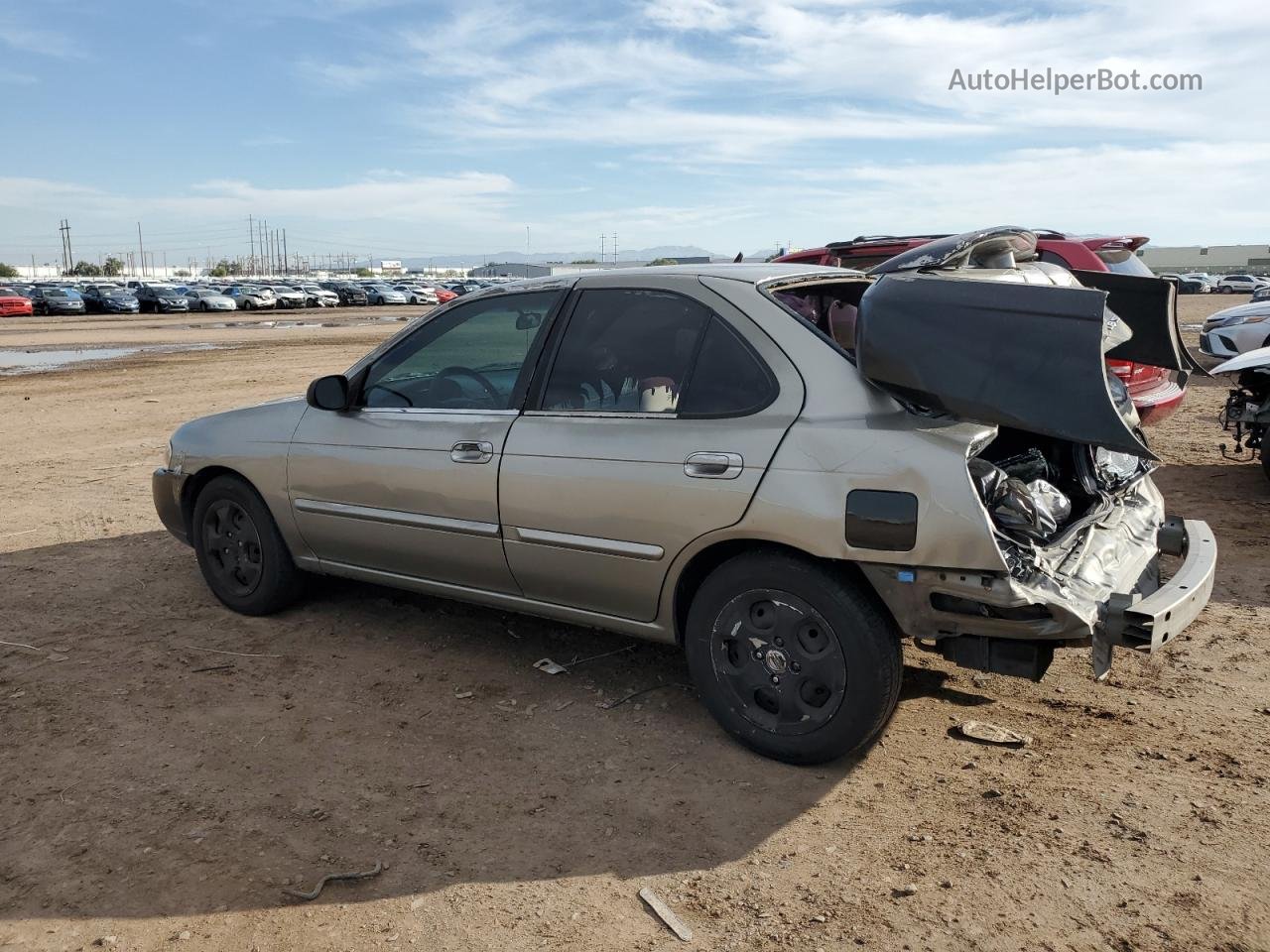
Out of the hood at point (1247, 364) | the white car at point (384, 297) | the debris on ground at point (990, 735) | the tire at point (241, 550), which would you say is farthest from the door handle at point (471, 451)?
the white car at point (384, 297)

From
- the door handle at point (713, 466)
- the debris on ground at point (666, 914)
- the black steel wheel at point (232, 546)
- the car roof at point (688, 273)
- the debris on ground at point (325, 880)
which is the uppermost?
the car roof at point (688, 273)

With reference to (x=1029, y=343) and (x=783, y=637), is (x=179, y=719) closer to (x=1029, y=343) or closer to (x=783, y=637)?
(x=783, y=637)

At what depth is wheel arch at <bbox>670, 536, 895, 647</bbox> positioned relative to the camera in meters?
3.60

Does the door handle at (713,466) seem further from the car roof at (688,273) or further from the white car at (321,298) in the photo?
the white car at (321,298)

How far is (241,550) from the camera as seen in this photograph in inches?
216

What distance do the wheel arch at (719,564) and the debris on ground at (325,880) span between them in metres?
1.40

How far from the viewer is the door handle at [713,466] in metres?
3.71

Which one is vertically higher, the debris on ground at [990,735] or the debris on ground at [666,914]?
the debris on ground at [990,735]

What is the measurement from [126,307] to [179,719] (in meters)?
52.5

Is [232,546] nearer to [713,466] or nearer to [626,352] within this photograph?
[626,352]

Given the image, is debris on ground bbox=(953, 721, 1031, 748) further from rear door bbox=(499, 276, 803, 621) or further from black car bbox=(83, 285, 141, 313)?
black car bbox=(83, 285, 141, 313)

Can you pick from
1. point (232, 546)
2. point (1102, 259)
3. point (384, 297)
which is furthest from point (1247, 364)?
point (384, 297)

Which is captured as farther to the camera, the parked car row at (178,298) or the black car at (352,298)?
the black car at (352,298)

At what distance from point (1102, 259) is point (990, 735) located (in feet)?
18.0
